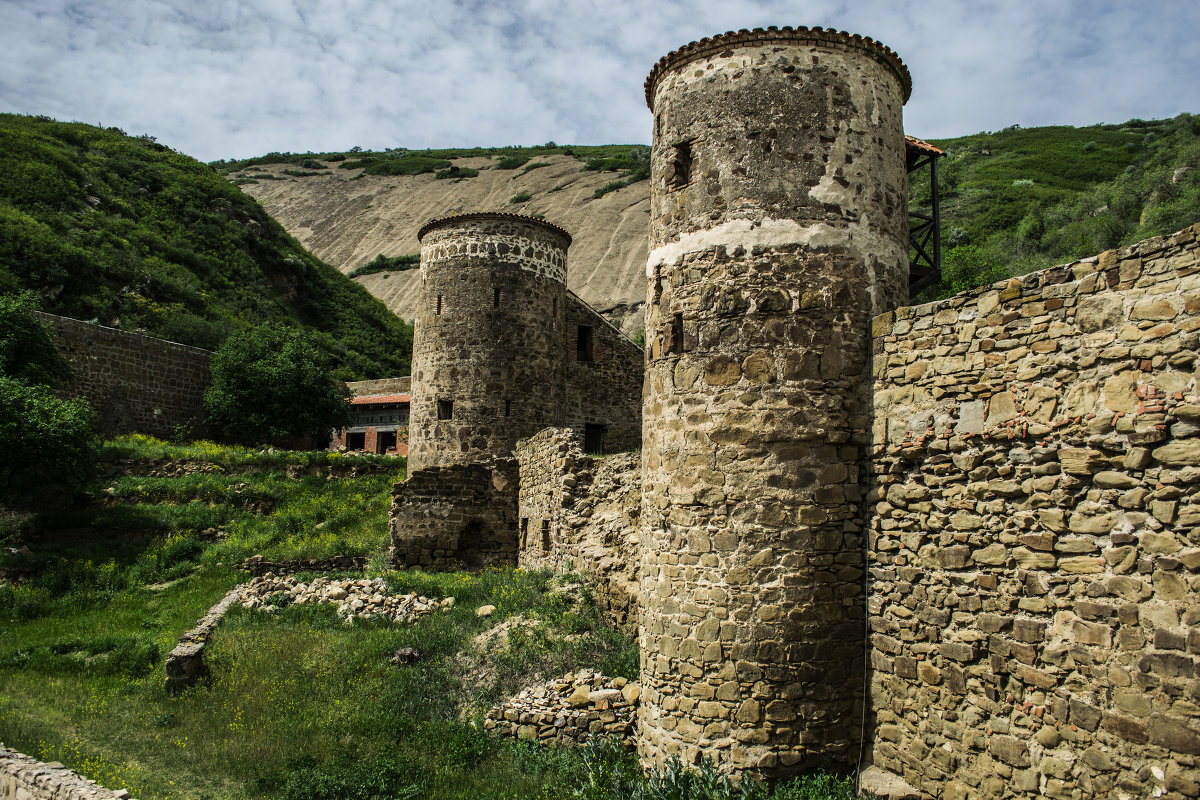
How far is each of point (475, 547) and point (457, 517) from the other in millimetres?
814

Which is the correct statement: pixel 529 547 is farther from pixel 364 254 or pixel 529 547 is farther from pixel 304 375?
pixel 364 254

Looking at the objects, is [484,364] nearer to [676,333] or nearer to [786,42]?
[676,333]

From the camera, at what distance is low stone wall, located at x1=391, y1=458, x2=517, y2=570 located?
16.6 metres

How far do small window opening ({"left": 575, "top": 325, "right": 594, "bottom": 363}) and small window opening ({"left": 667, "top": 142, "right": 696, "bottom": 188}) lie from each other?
12.6m

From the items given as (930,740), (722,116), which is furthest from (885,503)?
(722,116)

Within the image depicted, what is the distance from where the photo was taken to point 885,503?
24.0ft

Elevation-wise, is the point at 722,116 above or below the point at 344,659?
above

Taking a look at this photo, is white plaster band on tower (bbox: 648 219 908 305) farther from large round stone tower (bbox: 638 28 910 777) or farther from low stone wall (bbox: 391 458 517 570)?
low stone wall (bbox: 391 458 517 570)

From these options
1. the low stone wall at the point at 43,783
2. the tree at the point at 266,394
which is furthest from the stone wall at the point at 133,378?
the low stone wall at the point at 43,783

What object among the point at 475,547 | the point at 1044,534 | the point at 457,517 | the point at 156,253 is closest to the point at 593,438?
the point at 475,547

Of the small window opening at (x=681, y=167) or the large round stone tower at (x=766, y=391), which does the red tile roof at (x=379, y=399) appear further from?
the large round stone tower at (x=766, y=391)

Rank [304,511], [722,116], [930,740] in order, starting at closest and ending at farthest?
[930,740]
[722,116]
[304,511]

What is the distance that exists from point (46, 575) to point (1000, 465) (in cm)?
1712

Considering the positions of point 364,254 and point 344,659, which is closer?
point 344,659
